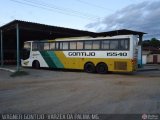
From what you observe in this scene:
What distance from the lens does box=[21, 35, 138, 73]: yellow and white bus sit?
21688mm

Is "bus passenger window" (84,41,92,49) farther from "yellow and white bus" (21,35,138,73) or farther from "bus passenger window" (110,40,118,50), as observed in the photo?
"bus passenger window" (110,40,118,50)

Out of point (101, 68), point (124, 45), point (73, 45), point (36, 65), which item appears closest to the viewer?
point (124, 45)

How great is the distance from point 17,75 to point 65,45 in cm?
636

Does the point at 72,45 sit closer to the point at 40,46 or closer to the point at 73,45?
the point at 73,45

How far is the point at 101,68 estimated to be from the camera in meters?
23.4

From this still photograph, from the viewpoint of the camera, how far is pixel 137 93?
479 inches

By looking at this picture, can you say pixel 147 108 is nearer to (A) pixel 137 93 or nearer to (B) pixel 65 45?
(A) pixel 137 93

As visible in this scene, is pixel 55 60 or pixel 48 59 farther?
pixel 48 59

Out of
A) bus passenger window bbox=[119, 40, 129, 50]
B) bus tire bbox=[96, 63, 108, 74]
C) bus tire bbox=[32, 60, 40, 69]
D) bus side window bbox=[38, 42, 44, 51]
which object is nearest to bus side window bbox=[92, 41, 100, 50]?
bus tire bbox=[96, 63, 108, 74]

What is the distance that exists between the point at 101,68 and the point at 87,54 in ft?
5.59

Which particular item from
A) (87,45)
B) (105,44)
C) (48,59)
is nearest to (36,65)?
(48,59)

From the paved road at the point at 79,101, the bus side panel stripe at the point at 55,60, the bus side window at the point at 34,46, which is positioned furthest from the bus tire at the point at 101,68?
the paved road at the point at 79,101

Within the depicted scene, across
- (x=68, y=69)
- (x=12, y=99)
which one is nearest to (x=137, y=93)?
(x=12, y=99)

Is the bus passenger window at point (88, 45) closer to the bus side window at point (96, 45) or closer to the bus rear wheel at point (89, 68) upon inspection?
the bus side window at point (96, 45)
